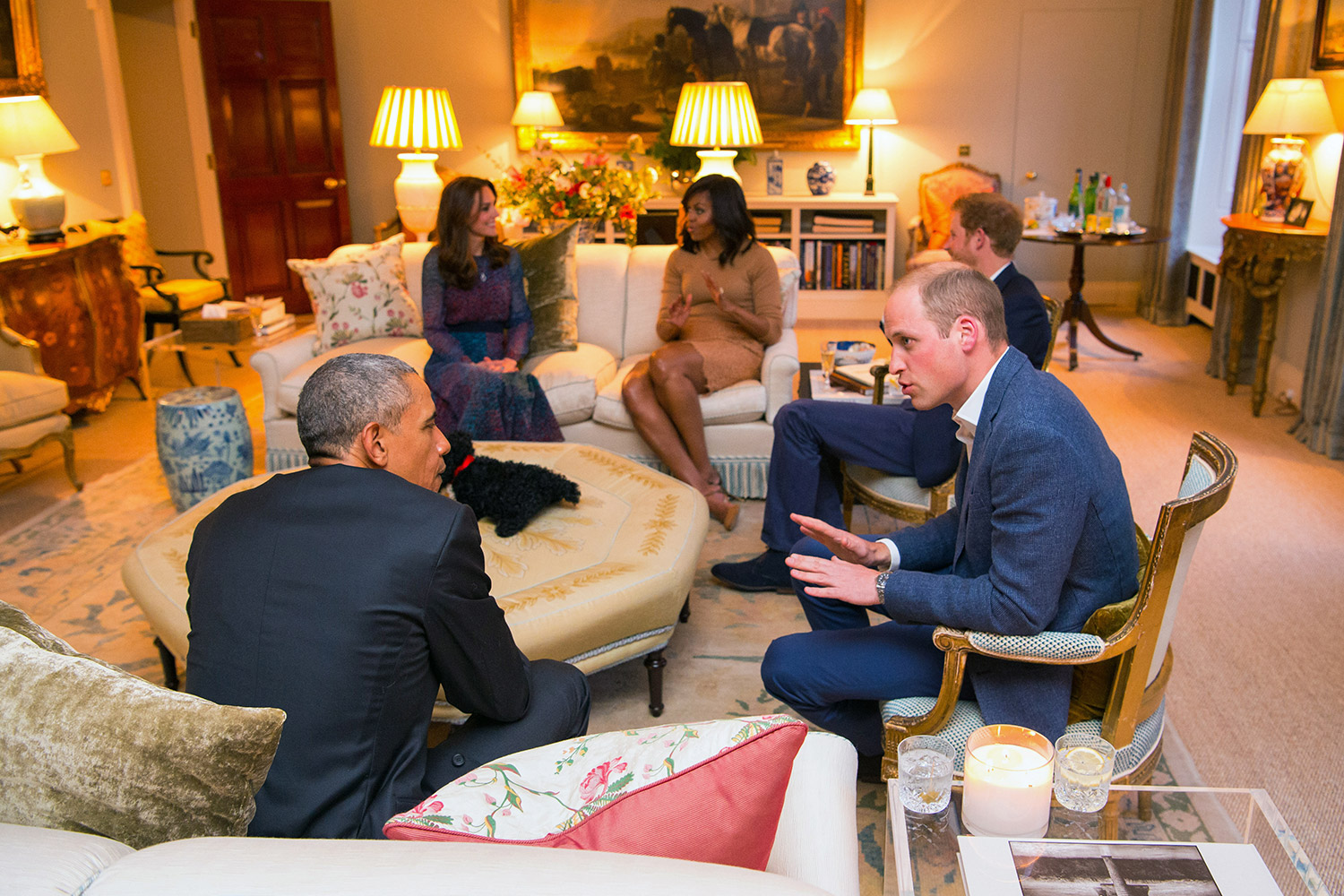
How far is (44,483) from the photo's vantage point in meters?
4.39

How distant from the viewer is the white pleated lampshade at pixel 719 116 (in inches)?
216

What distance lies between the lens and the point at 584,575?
252 centimetres

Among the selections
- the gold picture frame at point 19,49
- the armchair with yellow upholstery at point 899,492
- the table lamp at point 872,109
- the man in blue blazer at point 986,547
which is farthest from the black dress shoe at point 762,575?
the gold picture frame at point 19,49

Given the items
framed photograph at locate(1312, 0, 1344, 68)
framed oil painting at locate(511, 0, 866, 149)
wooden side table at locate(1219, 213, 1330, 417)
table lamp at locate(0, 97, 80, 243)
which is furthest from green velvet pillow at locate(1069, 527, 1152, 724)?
framed oil painting at locate(511, 0, 866, 149)

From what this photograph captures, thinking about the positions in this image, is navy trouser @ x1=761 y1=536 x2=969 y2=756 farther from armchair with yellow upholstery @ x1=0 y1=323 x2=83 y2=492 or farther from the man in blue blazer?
armchair with yellow upholstery @ x1=0 y1=323 x2=83 y2=492

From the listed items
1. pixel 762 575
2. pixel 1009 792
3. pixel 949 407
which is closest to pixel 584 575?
pixel 762 575

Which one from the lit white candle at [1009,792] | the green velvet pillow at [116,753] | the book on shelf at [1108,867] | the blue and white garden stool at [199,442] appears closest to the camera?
the green velvet pillow at [116,753]

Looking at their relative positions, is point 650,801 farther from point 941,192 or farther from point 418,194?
point 941,192

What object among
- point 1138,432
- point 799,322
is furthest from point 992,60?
point 1138,432

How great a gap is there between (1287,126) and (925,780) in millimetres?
4606

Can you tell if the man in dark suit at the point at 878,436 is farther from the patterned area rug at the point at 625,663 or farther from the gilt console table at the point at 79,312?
the gilt console table at the point at 79,312

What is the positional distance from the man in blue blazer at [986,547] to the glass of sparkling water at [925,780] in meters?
0.27

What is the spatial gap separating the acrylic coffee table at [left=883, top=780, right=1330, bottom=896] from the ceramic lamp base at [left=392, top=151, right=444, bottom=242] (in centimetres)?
479

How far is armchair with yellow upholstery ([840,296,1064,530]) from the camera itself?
2.96 meters
